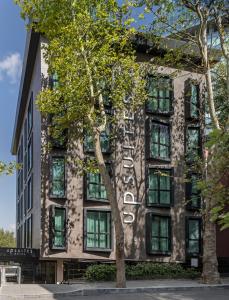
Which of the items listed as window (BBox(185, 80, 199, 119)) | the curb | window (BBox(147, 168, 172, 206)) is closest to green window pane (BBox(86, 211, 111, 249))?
window (BBox(147, 168, 172, 206))

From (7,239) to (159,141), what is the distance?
64.7 meters

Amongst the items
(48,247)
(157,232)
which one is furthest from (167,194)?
(48,247)

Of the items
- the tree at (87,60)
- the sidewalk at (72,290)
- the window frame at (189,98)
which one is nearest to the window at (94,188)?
the tree at (87,60)

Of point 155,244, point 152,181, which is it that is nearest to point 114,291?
point 155,244

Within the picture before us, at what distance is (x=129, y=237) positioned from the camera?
2697 centimetres

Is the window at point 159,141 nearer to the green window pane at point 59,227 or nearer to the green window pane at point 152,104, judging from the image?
the green window pane at point 152,104

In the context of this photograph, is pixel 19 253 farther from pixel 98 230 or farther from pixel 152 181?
pixel 152 181

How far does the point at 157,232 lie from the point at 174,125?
641 centimetres

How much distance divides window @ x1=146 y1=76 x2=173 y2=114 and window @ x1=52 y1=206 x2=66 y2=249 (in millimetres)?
7854

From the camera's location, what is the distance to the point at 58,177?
2600cm

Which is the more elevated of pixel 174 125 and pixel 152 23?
pixel 152 23

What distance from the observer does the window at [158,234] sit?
27.4 metres

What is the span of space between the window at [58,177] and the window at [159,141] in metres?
5.32

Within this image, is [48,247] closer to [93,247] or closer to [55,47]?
[93,247]
